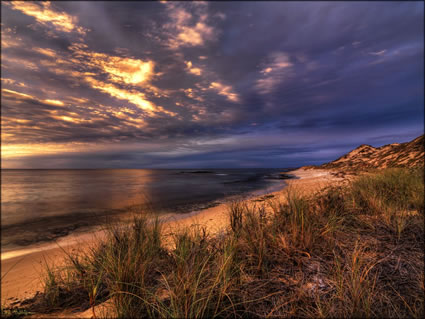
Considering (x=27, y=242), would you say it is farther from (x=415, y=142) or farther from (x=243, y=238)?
(x=415, y=142)

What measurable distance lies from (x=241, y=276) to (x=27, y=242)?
10.0 metres

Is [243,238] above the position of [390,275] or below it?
above

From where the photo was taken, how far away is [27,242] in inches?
317

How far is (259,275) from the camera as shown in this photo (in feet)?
A: 8.59

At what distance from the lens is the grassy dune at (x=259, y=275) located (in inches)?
78.3

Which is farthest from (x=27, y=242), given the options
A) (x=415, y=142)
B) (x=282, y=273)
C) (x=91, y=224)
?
(x=415, y=142)

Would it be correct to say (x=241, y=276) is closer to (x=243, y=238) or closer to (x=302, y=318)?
(x=302, y=318)

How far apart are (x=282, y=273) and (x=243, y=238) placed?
88 cm

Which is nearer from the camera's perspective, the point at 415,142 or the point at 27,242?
the point at 27,242

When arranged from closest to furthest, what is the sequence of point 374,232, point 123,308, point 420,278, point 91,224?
point 123,308 < point 420,278 < point 374,232 < point 91,224

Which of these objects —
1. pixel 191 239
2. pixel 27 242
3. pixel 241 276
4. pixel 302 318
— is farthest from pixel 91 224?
pixel 302 318

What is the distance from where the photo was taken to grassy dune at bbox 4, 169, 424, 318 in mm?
1988

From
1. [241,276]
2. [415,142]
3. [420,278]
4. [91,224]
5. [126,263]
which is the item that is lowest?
[91,224]

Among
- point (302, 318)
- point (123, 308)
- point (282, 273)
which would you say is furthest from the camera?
point (282, 273)
